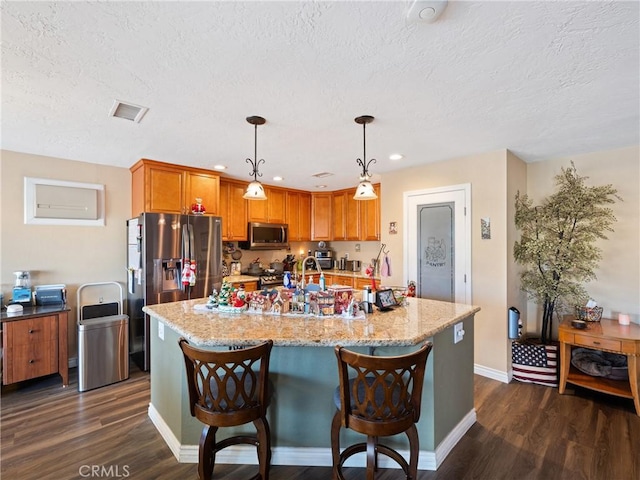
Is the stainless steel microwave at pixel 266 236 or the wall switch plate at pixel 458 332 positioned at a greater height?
the stainless steel microwave at pixel 266 236

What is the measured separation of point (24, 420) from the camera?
254 cm

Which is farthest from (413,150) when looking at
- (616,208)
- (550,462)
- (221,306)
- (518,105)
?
(550,462)

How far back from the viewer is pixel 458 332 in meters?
2.29

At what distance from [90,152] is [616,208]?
5.65m

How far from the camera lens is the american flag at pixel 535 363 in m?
3.17

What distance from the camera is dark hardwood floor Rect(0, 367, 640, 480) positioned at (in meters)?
Answer: 1.96

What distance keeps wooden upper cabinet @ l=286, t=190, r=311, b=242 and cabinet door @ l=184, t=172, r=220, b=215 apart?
153cm

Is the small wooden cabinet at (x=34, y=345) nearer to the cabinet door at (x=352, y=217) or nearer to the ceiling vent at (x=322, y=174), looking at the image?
the ceiling vent at (x=322, y=174)

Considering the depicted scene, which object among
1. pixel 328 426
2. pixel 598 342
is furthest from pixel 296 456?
pixel 598 342

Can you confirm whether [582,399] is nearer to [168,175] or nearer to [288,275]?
[288,275]

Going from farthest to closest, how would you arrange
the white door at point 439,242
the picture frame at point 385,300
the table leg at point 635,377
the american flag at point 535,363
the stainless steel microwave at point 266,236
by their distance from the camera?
1. the stainless steel microwave at point 266,236
2. the white door at point 439,242
3. the american flag at point 535,363
4. the table leg at point 635,377
5. the picture frame at point 385,300

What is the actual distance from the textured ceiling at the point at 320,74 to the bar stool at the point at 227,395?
61.0 inches

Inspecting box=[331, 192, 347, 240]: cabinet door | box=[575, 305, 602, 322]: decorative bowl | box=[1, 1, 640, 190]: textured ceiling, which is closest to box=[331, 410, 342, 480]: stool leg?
box=[1, 1, 640, 190]: textured ceiling

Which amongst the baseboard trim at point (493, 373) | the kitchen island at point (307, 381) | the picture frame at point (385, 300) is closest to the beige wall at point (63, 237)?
the kitchen island at point (307, 381)
